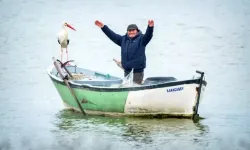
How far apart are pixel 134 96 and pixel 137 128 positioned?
712 millimetres

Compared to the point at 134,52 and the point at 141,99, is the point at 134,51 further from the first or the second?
the point at 141,99

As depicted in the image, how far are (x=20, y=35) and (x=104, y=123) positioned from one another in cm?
1496

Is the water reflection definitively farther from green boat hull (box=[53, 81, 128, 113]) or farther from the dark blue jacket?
the dark blue jacket

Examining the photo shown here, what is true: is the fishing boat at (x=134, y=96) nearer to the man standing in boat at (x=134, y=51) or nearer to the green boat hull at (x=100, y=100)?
the green boat hull at (x=100, y=100)

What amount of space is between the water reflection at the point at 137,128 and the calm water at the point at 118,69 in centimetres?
2

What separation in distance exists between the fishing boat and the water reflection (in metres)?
0.17

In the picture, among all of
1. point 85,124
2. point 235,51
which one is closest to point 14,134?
point 85,124

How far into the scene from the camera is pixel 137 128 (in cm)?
1478

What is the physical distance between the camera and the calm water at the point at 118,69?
14055mm

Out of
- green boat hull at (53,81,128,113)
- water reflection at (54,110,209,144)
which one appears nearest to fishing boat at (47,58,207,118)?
green boat hull at (53,81,128,113)

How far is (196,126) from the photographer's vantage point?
14.9 m

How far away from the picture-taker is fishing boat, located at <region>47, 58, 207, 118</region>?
1489 cm

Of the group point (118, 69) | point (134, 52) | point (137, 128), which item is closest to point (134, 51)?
point (134, 52)

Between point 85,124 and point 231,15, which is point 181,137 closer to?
point 85,124
